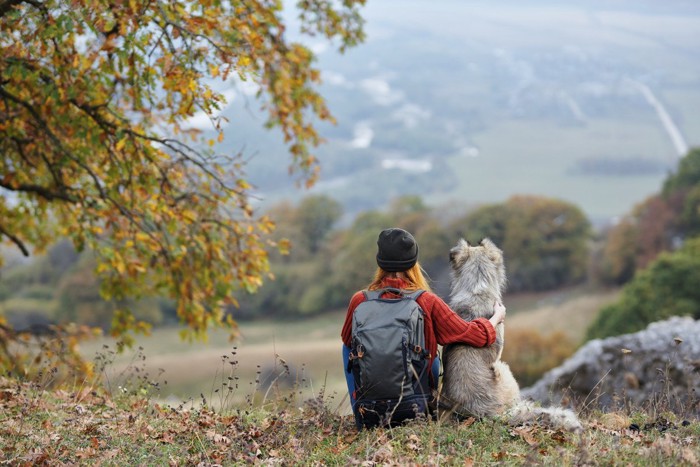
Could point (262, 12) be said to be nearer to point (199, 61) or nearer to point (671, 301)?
point (199, 61)

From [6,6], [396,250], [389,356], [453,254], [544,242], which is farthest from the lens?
[544,242]

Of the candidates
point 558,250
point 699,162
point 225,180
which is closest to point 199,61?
point 225,180

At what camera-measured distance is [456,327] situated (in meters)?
6.39

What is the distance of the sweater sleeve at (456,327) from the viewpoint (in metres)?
6.39

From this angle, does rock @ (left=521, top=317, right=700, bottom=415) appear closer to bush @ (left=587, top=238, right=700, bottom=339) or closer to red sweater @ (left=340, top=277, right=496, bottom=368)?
red sweater @ (left=340, top=277, right=496, bottom=368)

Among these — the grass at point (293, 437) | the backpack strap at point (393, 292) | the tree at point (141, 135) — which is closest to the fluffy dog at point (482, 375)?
the grass at point (293, 437)

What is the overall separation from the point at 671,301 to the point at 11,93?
36.2 m

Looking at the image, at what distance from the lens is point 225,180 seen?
11.5 meters

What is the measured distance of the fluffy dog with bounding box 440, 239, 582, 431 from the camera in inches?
260

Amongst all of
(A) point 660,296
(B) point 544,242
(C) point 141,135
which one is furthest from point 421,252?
(C) point 141,135

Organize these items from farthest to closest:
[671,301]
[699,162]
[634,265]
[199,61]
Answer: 1. [634,265]
2. [699,162]
3. [671,301]
4. [199,61]

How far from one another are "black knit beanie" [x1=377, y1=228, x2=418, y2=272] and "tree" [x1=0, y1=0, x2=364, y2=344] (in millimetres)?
3061

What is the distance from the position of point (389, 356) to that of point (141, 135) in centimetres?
505

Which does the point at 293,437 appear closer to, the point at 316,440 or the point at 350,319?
the point at 316,440
